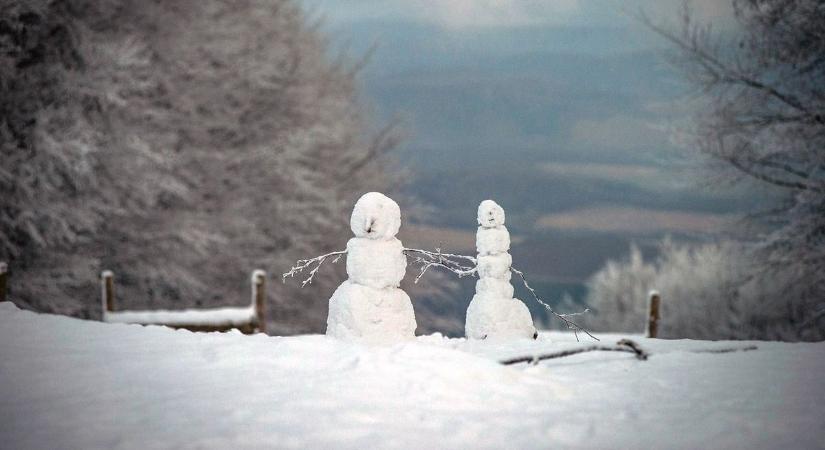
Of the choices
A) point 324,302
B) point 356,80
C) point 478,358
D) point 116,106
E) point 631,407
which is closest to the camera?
point 631,407

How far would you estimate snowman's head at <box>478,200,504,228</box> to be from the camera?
21.8ft

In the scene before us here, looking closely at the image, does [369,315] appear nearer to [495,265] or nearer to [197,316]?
[495,265]

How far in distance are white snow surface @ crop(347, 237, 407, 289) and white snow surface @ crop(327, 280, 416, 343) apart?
2.3 inches

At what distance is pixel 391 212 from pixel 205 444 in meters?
2.28

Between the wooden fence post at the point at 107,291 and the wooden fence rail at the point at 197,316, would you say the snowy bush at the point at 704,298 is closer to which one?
the wooden fence rail at the point at 197,316

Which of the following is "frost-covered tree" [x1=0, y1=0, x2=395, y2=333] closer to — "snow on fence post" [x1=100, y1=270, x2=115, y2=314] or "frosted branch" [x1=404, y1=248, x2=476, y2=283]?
"snow on fence post" [x1=100, y1=270, x2=115, y2=314]

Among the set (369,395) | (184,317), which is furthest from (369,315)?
(184,317)

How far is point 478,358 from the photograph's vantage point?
4816mm

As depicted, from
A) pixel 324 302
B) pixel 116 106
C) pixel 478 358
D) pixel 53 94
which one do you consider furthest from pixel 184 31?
pixel 478 358

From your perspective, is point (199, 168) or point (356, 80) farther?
point (356, 80)

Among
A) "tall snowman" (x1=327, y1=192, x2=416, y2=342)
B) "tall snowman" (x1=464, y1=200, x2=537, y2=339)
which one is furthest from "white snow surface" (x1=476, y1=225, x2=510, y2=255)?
"tall snowman" (x1=327, y1=192, x2=416, y2=342)

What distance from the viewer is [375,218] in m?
5.31

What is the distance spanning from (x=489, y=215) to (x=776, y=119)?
6.34m

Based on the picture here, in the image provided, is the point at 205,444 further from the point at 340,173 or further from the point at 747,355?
the point at 340,173
